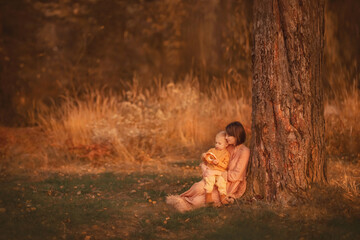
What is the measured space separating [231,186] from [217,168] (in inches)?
9.4

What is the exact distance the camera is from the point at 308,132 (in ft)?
14.1

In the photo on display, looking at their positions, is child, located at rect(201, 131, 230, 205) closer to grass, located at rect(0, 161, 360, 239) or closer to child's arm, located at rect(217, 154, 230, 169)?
child's arm, located at rect(217, 154, 230, 169)

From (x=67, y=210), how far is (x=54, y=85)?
20.5 ft

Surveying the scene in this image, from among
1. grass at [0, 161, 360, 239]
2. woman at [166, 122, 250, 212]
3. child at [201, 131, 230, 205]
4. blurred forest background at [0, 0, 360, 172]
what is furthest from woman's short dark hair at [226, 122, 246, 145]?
blurred forest background at [0, 0, 360, 172]

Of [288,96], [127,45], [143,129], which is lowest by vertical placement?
[143,129]

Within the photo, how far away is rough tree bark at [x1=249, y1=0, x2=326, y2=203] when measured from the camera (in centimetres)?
429

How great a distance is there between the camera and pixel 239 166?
4.61 metres

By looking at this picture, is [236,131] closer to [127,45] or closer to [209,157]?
[209,157]

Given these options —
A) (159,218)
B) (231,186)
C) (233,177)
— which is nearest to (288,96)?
(233,177)

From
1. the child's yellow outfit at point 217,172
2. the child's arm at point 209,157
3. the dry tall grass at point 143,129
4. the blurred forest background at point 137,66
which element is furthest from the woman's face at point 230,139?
the blurred forest background at point 137,66

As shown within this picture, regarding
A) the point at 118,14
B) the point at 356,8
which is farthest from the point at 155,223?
the point at 356,8

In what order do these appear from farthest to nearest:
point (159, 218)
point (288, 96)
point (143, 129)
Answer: point (143, 129) < point (159, 218) < point (288, 96)

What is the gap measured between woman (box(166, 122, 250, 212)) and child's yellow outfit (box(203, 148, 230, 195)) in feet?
0.21

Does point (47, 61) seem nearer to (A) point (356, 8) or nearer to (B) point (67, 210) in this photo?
(B) point (67, 210)
